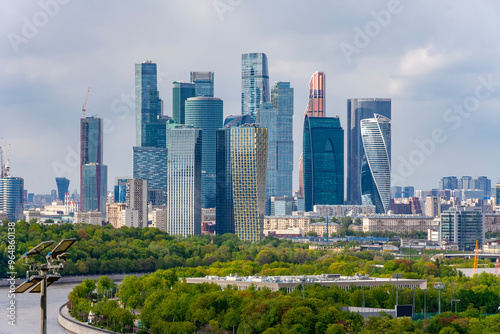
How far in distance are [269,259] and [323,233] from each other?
77.7m

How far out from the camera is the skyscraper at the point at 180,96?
7628 inches

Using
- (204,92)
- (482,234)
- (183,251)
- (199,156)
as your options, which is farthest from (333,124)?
(183,251)

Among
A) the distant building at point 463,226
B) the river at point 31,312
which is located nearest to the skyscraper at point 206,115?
the distant building at point 463,226

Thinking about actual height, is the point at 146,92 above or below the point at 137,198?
above

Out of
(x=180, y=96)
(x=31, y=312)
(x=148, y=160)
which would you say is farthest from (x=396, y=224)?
(x=31, y=312)

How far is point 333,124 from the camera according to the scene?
196125 mm

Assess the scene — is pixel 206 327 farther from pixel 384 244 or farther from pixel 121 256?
pixel 384 244

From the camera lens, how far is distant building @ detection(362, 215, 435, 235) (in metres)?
170

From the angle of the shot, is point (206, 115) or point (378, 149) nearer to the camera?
point (206, 115)

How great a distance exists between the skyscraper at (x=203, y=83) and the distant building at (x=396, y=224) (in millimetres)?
45757

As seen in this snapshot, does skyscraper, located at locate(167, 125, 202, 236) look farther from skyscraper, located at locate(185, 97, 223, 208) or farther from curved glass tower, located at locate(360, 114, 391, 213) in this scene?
curved glass tower, located at locate(360, 114, 391, 213)

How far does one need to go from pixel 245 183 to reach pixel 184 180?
1683 centimetres

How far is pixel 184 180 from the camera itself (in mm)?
149125

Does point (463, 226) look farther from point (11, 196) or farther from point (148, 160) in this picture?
point (148, 160)
